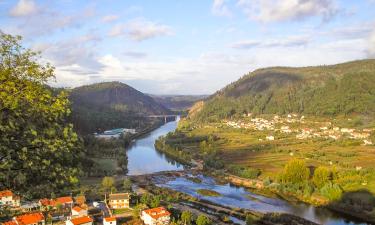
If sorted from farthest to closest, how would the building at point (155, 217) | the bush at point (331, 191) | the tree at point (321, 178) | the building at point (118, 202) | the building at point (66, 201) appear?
1. the tree at point (321, 178)
2. the bush at point (331, 191)
3. the building at point (118, 202)
4. the building at point (66, 201)
5. the building at point (155, 217)

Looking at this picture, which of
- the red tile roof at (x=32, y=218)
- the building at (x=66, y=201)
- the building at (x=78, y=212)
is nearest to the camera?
the red tile roof at (x=32, y=218)

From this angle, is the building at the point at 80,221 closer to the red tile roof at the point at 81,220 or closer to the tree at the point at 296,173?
the red tile roof at the point at 81,220

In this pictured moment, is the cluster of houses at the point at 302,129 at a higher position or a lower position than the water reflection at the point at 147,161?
higher

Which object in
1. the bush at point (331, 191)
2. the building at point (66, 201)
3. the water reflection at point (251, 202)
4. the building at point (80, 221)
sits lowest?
A: the water reflection at point (251, 202)

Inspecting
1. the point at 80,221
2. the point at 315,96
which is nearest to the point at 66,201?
the point at 80,221

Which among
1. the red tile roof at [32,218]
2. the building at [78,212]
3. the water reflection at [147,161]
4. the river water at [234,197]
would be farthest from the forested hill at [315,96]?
the red tile roof at [32,218]

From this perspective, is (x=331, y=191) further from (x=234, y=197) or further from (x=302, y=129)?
(x=302, y=129)

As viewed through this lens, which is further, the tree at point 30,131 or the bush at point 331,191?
the bush at point 331,191

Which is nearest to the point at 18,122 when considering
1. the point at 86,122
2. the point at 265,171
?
the point at 265,171
